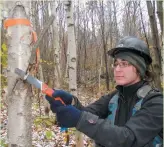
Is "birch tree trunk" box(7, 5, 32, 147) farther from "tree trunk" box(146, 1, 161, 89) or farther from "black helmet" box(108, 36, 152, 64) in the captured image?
"tree trunk" box(146, 1, 161, 89)

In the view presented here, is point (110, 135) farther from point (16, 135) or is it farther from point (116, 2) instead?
point (116, 2)

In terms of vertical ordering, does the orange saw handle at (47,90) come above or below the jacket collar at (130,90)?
above

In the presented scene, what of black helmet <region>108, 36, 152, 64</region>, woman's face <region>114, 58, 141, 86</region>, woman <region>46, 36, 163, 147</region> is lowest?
woman <region>46, 36, 163, 147</region>

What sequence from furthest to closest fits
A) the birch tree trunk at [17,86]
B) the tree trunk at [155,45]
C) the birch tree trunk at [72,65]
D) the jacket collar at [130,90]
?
the birch tree trunk at [72,65], the tree trunk at [155,45], the jacket collar at [130,90], the birch tree trunk at [17,86]

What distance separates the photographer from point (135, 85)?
1.84 meters

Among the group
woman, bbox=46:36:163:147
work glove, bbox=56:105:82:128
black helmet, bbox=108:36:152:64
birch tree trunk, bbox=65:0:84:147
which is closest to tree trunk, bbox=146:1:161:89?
woman, bbox=46:36:163:147

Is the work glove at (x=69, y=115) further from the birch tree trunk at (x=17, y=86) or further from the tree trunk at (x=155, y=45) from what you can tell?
the tree trunk at (x=155, y=45)

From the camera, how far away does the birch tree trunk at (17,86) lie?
4.66 ft

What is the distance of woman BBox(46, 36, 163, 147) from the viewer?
144cm

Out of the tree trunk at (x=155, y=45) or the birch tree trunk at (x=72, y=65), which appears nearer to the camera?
the tree trunk at (x=155, y=45)

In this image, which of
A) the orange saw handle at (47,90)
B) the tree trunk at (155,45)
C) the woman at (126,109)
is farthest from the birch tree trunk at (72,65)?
the orange saw handle at (47,90)

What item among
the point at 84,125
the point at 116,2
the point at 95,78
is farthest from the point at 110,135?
the point at 116,2

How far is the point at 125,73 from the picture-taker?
184 centimetres

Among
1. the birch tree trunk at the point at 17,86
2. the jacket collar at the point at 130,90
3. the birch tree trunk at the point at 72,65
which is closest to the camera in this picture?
the birch tree trunk at the point at 17,86
